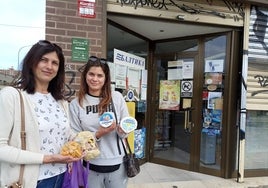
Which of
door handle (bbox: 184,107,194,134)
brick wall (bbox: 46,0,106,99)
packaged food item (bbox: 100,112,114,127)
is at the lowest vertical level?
door handle (bbox: 184,107,194,134)

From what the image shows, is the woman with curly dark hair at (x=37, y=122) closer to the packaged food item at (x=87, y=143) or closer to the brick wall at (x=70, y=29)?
the packaged food item at (x=87, y=143)

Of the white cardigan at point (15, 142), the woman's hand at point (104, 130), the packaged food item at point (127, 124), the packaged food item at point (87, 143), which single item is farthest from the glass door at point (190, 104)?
the white cardigan at point (15, 142)

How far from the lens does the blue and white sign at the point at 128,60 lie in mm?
4484

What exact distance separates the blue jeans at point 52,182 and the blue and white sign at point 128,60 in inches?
115

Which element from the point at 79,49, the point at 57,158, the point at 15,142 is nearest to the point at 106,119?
the point at 57,158

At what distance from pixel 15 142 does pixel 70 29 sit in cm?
227

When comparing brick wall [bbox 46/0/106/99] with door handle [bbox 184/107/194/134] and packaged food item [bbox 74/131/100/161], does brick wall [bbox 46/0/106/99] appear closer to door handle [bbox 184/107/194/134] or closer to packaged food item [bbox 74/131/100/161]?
packaged food item [bbox 74/131/100/161]

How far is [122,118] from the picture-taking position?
2.11 m

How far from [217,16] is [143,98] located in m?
1.95

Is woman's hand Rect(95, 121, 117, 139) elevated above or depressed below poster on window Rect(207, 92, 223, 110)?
below

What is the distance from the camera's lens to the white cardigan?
57.6 inches

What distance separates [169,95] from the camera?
5184mm

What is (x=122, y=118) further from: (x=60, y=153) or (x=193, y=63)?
(x=193, y=63)

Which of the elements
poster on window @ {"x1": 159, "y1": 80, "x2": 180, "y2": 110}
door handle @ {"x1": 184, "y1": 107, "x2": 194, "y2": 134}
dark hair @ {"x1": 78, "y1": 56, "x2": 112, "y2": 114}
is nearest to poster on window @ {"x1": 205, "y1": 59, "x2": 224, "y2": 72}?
poster on window @ {"x1": 159, "y1": 80, "x2": 180, "y2": 110}
